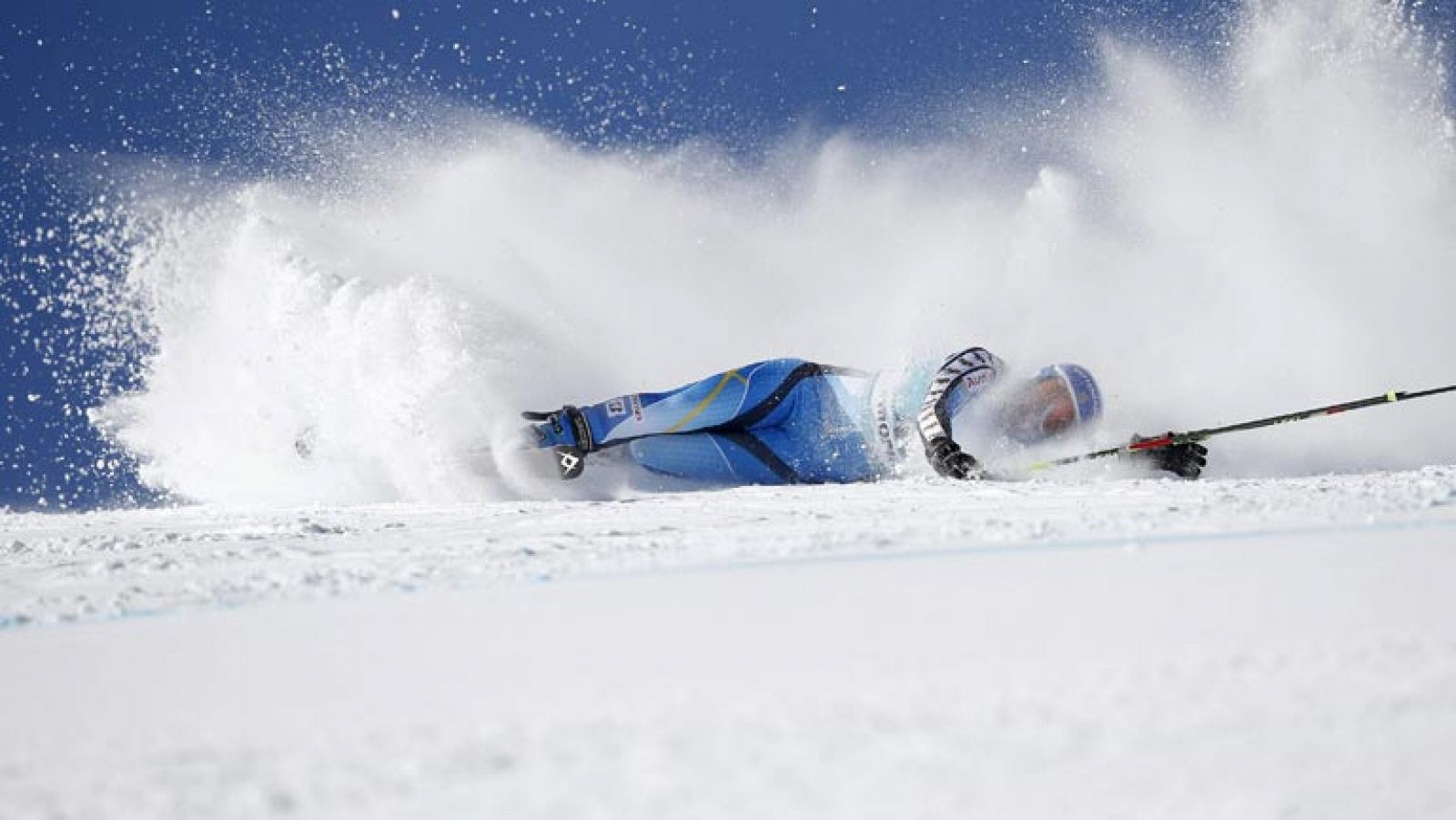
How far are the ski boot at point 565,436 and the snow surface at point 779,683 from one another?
3.11 m

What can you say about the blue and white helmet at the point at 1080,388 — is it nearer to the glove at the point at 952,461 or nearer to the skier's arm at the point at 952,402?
the skier's arm at the point at 952,402

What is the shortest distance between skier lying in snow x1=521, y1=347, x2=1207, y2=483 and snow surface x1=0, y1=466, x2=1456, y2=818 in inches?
116

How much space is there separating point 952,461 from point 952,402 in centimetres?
38

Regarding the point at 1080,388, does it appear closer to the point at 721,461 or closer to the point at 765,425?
the point at 765,425

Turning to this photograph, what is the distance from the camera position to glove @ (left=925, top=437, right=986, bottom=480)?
4.82m

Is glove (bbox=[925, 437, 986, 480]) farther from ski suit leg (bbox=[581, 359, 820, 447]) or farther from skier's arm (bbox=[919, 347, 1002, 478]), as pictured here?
ski suit leg (bbox=[581, 359, 820, 447])

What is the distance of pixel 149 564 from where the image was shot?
2.72 m

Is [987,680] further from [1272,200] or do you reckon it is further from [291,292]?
[1272,200]

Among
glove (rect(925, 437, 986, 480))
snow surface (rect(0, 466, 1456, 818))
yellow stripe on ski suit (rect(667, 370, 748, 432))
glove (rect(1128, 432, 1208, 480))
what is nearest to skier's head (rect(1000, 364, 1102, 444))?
glove (rect(1128, 432, 1208, 480))

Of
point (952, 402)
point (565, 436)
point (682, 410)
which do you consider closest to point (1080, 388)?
point (952, 402)

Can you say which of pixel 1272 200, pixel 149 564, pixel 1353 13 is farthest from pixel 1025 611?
pixel 1353 13

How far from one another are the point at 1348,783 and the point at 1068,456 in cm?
478

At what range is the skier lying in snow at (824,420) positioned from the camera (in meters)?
5.20

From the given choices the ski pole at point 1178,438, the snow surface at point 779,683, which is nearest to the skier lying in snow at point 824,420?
the ski pole at point 1178,438
